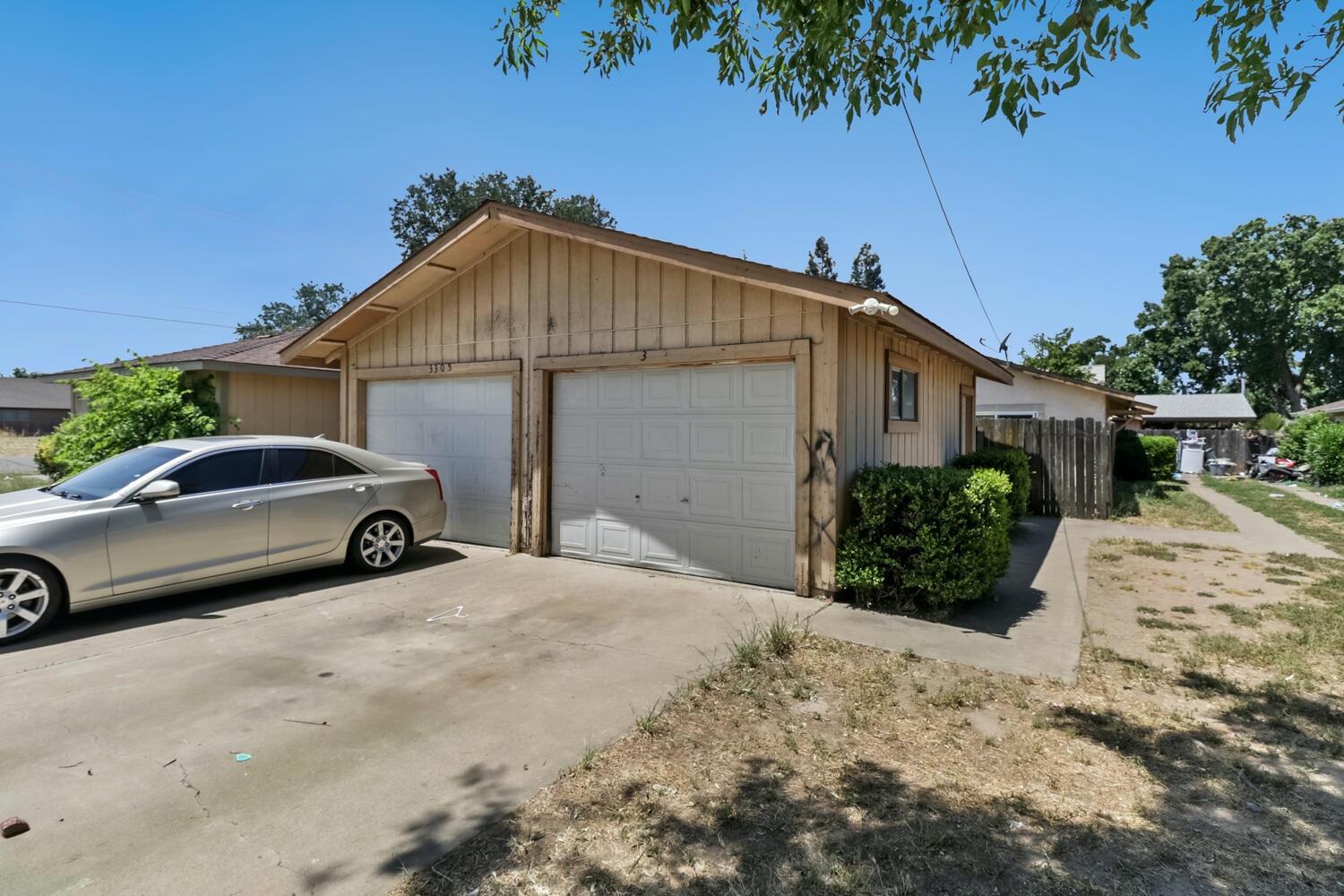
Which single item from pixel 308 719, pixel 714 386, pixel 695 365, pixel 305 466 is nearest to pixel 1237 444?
pixel 714 386

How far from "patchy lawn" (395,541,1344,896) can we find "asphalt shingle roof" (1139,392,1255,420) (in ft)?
138

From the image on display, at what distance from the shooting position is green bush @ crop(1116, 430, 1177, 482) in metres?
18.5

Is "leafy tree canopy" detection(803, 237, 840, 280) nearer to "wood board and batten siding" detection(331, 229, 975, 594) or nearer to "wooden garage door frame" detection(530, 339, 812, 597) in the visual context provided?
"wood board and batten siding" detection(331, 229, 975, 594)

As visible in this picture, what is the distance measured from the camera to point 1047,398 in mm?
16578

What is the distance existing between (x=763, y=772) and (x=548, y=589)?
12.2 feet

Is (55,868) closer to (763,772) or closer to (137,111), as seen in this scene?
(763,772)

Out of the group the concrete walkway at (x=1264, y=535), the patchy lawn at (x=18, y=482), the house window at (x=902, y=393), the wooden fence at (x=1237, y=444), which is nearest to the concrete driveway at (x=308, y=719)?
the house window at (x=902, y=393)

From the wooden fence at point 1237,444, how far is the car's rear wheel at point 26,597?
29814 millimetres

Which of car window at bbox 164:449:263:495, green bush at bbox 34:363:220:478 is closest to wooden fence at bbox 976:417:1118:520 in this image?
car window at bbox 164:449:263:495

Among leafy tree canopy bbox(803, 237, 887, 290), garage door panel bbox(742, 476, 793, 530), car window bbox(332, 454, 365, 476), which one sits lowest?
garage door panel bbox(742, 476, 793, 530)

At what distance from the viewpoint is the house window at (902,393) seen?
7.39 metres

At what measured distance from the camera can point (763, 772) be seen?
2918 mm

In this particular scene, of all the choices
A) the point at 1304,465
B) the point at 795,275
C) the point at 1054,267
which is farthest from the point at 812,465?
the point at 1304,465

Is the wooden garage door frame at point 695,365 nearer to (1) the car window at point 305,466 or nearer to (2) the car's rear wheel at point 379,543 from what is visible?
(2) the car's rear wheel at point 379,543
